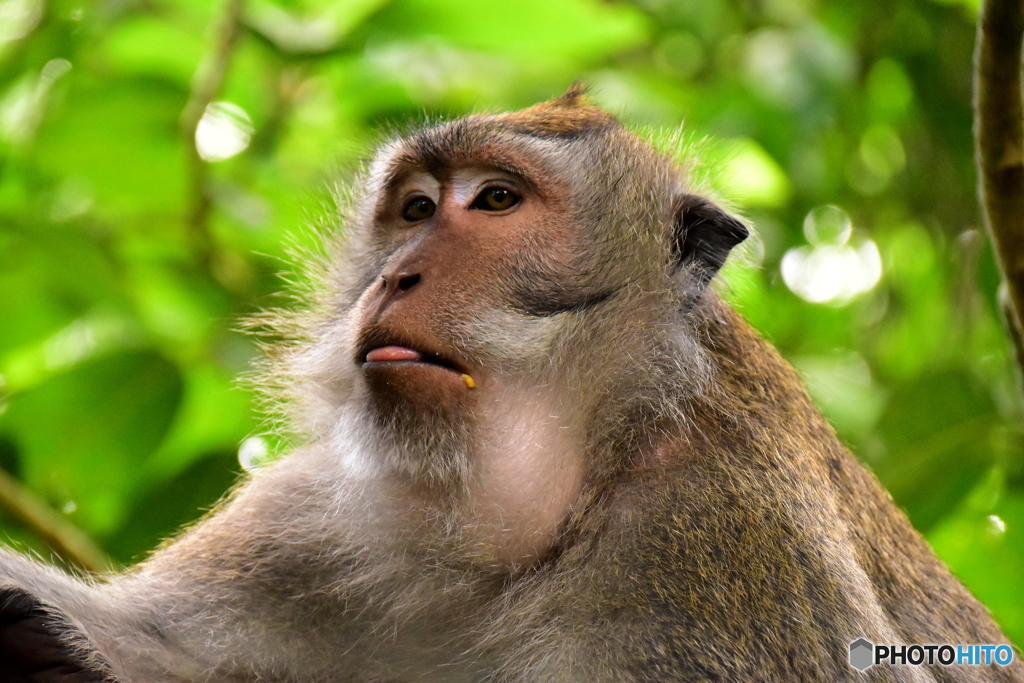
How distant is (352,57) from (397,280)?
82.2 inches

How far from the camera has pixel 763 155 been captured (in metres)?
5.28

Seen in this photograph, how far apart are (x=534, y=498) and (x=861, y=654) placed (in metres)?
0.91

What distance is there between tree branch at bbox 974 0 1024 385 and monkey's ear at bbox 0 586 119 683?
2.52m

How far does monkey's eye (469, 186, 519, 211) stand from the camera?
3289 millimetres

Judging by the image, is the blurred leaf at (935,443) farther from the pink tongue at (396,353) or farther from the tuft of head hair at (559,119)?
the pink tongue at (396,353)

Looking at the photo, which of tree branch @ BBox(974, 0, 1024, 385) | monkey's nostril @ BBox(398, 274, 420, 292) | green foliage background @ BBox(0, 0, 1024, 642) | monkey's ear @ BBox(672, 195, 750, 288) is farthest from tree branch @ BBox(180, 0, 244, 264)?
tree branch @ BBox(974, 0, 1024, 385)

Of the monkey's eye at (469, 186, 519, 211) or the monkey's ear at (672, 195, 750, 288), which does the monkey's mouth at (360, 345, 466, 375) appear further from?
the monkey's ear at (672, 195, 750, 288)

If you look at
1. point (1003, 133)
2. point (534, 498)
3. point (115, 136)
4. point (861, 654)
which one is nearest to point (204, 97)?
point (115, 136)

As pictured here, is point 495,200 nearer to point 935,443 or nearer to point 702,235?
point 702,235

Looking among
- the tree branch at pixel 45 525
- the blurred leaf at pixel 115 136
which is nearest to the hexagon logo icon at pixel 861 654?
the tree branch at pixel 45 525

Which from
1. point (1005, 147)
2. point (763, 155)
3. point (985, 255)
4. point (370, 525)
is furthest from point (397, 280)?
point (763, 155)

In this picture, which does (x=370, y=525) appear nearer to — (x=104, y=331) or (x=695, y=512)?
(x=695, y=512)

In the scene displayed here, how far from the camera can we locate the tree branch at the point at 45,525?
3.74 metres

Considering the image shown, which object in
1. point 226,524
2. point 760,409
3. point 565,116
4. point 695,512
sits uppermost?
point 565,116
